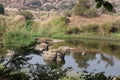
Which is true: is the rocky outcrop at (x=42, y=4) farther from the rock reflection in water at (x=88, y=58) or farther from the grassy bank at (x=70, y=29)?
the rock reflection in water at (x=88, y=58)

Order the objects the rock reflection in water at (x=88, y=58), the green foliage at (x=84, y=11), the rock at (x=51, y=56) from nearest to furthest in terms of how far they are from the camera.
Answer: the rock reflection in water at (x=88, y=58) < the rock at (x=51, y=56) < the green foliage at (x=84, y=11)

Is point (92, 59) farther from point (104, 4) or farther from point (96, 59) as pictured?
point (104, 4)

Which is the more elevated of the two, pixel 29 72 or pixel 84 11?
pixel 29 72

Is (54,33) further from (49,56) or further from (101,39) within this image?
(49,56)

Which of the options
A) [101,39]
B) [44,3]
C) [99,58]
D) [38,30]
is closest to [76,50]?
[99,58]

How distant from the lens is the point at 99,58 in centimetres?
3594

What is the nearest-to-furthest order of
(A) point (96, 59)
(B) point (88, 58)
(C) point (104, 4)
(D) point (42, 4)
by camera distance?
1. (C) point (104, 4)
2. (A) point (96, 59)
3. (B) point (88, 58)
4. (D) point (42, 4)

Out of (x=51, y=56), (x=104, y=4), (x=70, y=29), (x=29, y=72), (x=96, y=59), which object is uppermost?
(x=104, y=4)

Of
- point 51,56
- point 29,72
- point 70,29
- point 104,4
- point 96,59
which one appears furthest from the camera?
point 70,29

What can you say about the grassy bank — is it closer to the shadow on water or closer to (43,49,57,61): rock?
the shadow on water

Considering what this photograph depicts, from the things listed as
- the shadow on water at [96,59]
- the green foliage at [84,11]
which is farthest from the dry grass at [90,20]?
the shadow on water at [96,59]

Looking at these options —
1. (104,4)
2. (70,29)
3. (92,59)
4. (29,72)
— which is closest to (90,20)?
(70,29)

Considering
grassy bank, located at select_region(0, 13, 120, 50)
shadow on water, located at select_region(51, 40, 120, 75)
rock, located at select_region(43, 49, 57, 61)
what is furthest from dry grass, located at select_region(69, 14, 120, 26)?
rock, located at select_region(43, 49, 57, 61)

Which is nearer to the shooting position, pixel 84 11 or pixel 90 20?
pixel 90 20
